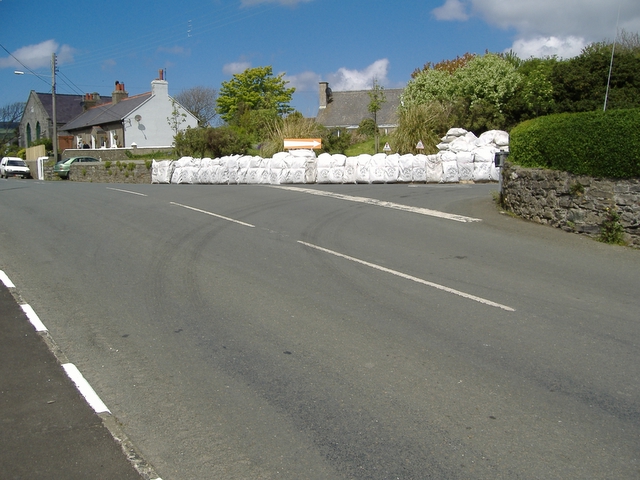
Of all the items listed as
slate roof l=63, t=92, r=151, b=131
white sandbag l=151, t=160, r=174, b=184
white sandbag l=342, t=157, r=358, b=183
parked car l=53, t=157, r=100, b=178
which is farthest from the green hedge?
slate roof l=63, t=92, r=151, b=131

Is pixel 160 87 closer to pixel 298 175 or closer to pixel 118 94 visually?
pixel 118 94

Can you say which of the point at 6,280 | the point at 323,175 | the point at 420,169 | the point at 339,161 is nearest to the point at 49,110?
the point at 323,175

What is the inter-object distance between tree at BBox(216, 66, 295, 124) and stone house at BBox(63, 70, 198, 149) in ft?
50.9

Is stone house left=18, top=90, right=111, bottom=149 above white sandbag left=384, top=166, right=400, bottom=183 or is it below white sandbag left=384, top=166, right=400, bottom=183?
above

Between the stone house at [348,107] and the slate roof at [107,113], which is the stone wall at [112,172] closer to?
the slate roof at [107,113]

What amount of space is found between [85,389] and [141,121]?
54.1 m

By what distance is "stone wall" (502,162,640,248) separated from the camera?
11383mm

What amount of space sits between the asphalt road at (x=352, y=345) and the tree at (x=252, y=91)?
63.8 m

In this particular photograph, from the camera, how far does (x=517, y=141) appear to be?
581 inches

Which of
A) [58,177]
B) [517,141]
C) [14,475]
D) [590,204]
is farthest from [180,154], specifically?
[14,475]

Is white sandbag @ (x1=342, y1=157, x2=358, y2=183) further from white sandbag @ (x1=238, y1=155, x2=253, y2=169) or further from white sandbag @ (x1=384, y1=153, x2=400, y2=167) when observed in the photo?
white sandbag @ (x1=238, y1=155, x2=253, y2=169)

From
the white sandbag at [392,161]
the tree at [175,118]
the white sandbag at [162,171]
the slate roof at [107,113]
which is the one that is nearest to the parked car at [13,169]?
the slate roof at [107,113]

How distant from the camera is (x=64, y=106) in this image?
2709 inches

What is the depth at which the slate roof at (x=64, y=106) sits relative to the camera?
6750cm
